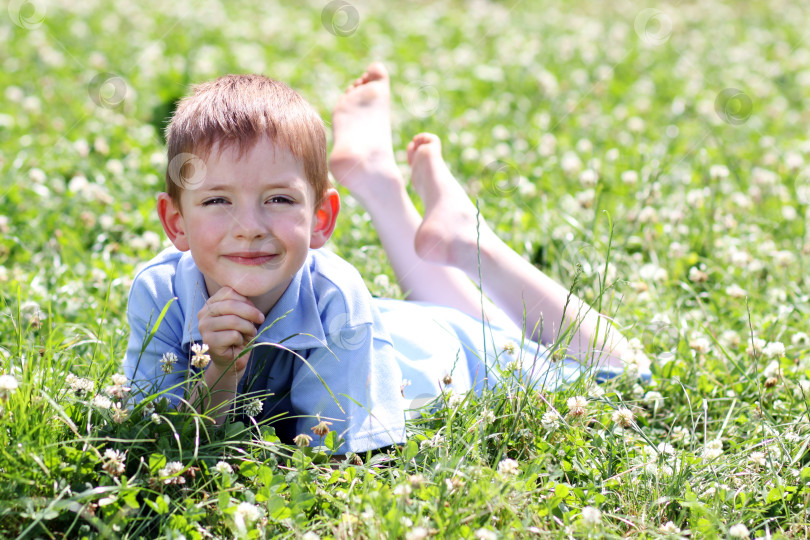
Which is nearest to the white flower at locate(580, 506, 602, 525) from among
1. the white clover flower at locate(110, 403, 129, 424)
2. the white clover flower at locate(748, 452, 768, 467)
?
the white clover flower at locate(748, 452, 768, 467)

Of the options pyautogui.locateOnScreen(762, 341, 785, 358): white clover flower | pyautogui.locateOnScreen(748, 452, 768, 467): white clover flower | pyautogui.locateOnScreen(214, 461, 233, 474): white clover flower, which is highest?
pyautogui.locateOnScreen(762, 341, 785, 358): white clover flower

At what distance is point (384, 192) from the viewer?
10.3 feet

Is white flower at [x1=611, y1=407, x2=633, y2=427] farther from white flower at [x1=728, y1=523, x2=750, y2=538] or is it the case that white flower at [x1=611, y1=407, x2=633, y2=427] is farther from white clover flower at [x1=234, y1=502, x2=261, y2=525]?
white clover flower at [x1=234, y1=502, x2=261, y2=525]

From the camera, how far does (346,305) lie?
7.29 ft

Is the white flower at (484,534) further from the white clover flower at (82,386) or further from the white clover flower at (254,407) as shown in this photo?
the white clover flower at (82,386)

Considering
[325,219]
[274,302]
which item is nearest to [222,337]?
[274,302]

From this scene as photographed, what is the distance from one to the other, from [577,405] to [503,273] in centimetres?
65

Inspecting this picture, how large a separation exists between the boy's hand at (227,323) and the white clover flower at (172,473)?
276mm

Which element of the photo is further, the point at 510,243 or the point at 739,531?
the point at 510,243

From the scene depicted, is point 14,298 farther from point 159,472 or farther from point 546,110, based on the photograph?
point 546,110

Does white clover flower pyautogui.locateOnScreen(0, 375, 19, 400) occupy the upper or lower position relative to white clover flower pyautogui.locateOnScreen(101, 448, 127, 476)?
upper

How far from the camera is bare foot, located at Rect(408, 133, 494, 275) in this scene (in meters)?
2.75

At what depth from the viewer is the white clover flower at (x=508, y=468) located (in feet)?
6.21

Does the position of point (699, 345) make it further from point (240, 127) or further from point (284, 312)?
point (240, 127)
